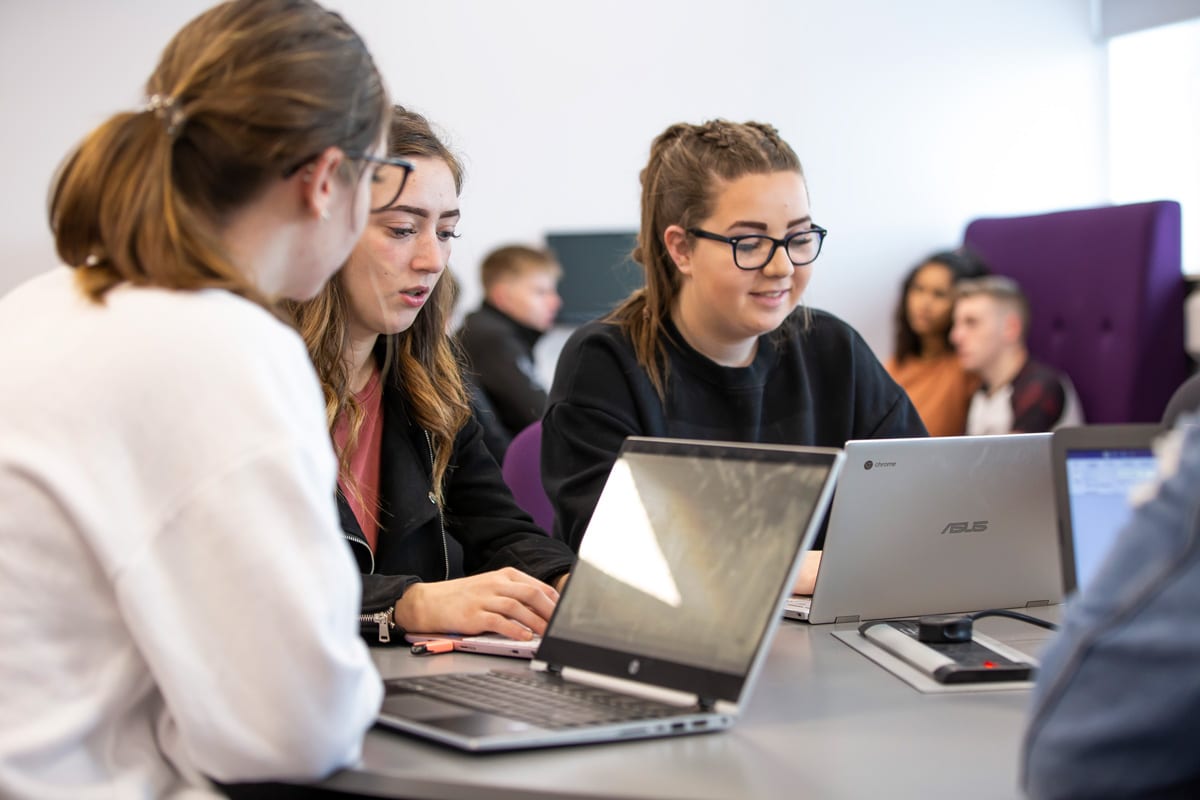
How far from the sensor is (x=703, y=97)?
5312mm

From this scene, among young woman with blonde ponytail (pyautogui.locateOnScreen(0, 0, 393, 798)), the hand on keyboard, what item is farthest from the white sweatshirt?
the hand on keyboard

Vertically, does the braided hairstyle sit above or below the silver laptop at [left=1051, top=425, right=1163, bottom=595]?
above

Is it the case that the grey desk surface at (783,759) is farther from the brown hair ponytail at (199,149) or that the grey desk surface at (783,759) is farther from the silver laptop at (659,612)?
the brown hair ponytail at (199,149)

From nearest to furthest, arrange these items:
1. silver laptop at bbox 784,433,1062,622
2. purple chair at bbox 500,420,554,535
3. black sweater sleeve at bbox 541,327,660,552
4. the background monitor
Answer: silver laptop at bbox 784,433,1062,622 → black sweater sleeve at bbox 541,327,660,552 → purple chair at bbox 500,420,554,535 → the background monitor

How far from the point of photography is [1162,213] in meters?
4.47

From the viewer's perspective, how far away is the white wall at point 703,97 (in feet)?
16.2

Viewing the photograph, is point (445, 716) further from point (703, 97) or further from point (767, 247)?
point (703, 97)

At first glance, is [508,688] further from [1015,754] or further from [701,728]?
[1015,754]

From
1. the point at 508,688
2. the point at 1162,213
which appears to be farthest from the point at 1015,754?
the point at 1162,213

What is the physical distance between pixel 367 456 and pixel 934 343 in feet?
12.7

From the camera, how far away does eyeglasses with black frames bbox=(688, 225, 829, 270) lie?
6.40 feet

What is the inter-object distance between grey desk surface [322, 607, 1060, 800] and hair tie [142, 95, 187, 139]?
1.80 feet

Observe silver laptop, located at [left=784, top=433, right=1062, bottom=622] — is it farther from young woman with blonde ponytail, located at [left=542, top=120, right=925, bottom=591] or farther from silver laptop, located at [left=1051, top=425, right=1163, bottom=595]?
young woman with blonde ponytail, located at [left=542, top=120, right=925, bottom=591]

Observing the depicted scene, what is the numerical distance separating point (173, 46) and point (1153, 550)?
0.90 meters
